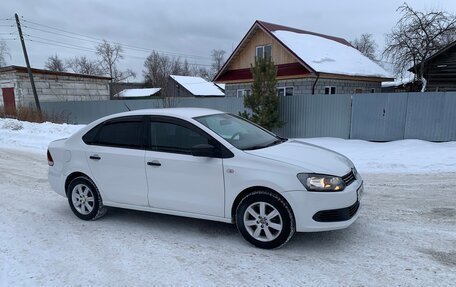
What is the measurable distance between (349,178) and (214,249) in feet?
5.86

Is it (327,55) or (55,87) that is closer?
(327,55)

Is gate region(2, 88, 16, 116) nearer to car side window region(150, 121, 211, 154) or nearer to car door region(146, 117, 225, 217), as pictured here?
car side window region(150, 121, 211, 154)

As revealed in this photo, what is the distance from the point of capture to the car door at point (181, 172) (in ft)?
13.8

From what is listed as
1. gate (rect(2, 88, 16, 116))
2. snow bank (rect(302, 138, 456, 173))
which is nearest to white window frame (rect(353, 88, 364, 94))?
snow bank (rect(302, 138, 456, 173))

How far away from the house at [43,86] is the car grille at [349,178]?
25.3 metres

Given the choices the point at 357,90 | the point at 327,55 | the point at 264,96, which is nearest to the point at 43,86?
the point at 264,96

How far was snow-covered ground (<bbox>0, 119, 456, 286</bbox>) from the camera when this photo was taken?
340cm

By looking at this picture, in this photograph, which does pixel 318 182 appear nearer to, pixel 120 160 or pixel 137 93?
pixel 120 160

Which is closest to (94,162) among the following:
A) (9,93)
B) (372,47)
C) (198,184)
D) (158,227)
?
(158,227)

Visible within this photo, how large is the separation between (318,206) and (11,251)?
3.58m

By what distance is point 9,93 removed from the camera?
25938 mm

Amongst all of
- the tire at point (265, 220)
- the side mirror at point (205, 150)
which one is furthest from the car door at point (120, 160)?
the tire at point (265, 220)

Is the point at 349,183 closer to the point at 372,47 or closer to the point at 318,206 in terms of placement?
the point at 318,206

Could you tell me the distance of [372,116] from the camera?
12820 mm
